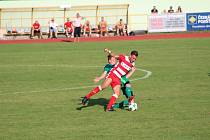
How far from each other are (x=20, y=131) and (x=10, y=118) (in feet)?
5.45

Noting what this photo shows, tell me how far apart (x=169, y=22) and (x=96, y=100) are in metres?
35.7

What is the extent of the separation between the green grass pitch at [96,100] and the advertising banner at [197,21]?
68.4 ft

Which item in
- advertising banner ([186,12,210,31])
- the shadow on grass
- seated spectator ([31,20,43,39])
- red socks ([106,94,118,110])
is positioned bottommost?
the shadow on grass

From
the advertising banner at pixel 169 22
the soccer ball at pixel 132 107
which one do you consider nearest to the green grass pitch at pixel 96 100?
the soccer ball at pixel 132 107

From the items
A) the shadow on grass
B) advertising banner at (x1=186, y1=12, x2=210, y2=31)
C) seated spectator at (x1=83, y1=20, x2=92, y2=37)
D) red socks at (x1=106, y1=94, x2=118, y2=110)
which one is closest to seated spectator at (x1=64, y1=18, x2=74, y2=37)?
seated spectator at (x1=83, y1=20, x2=92, y2=37)

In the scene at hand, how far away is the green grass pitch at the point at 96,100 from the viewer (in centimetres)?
1305

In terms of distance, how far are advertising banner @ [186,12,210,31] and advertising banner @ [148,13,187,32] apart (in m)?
0.42

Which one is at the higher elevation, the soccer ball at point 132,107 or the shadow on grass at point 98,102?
the soccer ball at point 132,107

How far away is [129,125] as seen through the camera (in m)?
13.6

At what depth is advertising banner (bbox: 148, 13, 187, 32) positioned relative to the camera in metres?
52.4

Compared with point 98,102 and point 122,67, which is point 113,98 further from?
point 98,102

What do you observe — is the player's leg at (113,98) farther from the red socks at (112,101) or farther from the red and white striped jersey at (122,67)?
the red and white striped jersey at (122,67)

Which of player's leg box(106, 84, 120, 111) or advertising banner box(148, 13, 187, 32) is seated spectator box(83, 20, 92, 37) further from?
player's leg box(106, 84, 120, 111)

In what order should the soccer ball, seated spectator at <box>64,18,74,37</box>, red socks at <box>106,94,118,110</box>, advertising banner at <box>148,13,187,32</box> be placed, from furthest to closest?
advertising banner at <box>148,13,187,32</box>
seated spectator at <box>64,18,74,37</box>
the soccer ball
red socks at <box>106,94,118,110</box>
